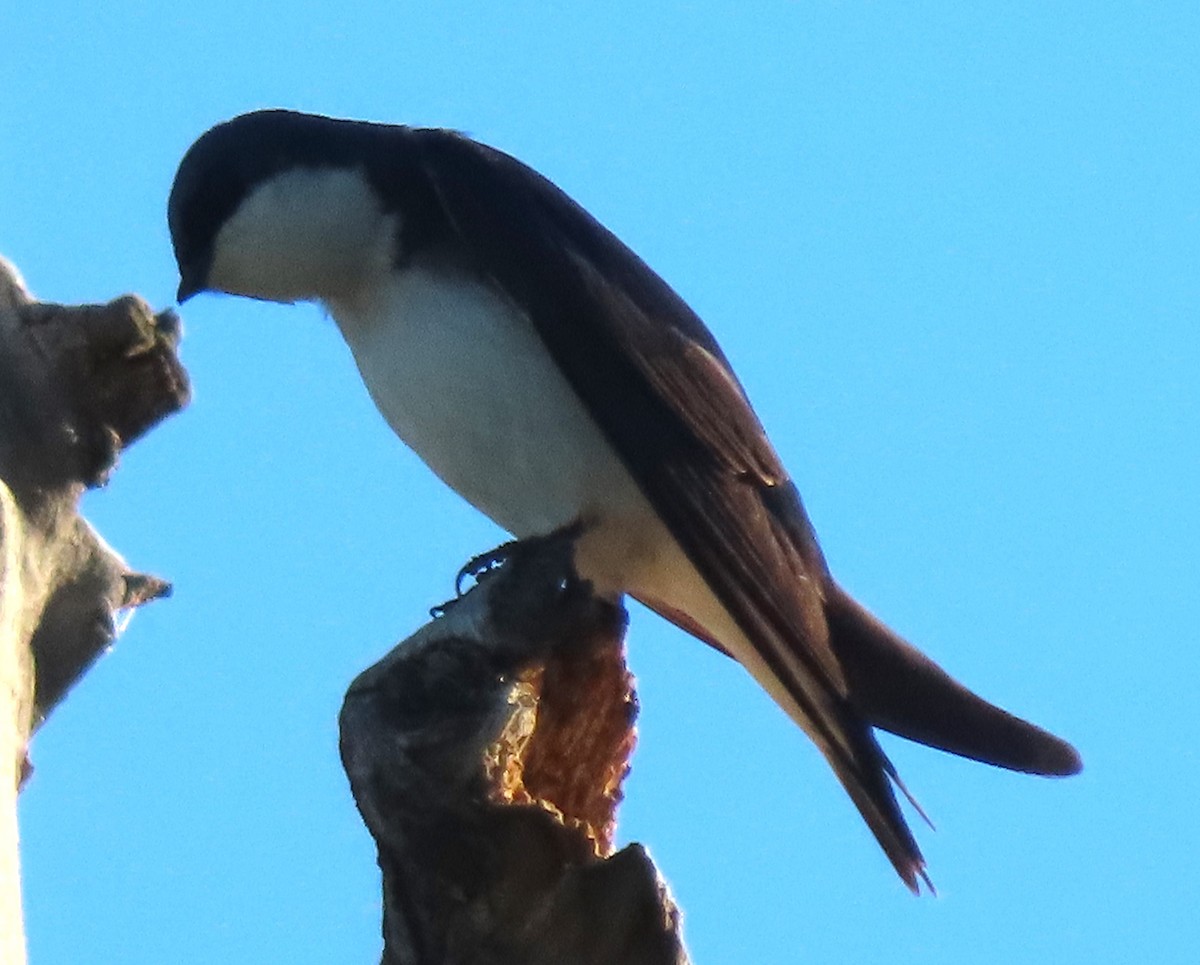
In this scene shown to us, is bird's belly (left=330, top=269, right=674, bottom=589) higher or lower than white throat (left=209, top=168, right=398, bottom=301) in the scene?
lower

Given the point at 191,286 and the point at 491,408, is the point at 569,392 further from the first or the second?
the point at 191,286

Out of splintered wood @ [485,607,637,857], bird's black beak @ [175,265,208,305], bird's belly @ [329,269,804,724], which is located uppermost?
Result: bird's black beak @ [175,265,208,305]

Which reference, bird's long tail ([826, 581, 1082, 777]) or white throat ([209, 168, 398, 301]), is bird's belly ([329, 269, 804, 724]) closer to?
white throat ([209, 168, 398, 301])

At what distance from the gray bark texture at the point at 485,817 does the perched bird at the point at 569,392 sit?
0.56 metres

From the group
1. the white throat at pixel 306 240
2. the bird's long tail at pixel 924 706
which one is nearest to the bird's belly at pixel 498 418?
the white throat at pixel 306 240

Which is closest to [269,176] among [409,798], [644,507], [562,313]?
[562,313]

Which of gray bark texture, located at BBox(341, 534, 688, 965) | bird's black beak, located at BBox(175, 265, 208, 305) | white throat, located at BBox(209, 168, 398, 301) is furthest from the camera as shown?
bird's black beak, located at BBox(175, 265, 208, 305)

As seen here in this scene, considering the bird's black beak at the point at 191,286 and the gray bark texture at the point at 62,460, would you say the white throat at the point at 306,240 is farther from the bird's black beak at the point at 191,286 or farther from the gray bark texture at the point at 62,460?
the gray bark texture at the point at 62,460

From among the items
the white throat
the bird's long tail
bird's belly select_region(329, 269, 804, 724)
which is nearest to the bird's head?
the white throat

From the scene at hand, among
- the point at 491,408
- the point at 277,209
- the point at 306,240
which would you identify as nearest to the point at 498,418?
the point at 491,408

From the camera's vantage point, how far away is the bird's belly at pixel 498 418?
3.31 metres

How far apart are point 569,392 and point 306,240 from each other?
63 centimetres

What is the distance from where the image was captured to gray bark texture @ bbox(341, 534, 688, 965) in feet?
7.27

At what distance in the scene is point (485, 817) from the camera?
2.31 meters
